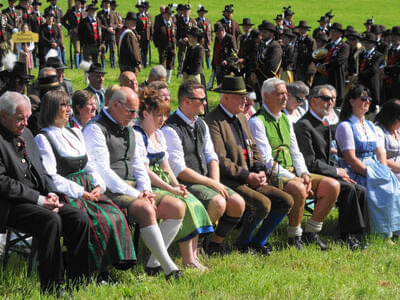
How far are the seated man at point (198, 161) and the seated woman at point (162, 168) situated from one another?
0.12 metres

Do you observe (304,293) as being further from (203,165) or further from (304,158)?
(304,158)

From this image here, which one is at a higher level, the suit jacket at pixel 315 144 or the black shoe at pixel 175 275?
the suit jacket at pixel 315 144

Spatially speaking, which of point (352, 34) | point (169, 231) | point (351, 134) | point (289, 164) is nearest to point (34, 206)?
point (169, 231)

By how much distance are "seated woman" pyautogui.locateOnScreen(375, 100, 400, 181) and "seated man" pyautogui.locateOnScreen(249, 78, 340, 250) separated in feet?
4.41

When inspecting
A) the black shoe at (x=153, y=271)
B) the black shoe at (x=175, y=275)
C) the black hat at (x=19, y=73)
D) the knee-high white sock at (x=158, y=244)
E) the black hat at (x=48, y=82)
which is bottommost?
the black shoe at (x=153, y=271)

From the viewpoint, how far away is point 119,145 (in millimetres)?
5711

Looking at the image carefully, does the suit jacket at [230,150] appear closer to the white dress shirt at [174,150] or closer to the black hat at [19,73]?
the white dress shirt at [174,150]

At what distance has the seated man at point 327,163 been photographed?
6842mm

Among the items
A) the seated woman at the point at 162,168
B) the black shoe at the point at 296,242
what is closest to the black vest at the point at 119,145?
the seated woman at the point at 162,168

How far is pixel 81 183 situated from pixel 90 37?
14.3 m

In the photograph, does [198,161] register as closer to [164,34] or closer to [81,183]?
[81,183]

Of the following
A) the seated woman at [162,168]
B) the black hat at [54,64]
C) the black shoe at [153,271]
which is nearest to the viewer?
the black shoe at [153,271]

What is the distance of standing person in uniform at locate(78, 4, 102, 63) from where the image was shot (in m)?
19.1

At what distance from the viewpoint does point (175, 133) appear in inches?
242
